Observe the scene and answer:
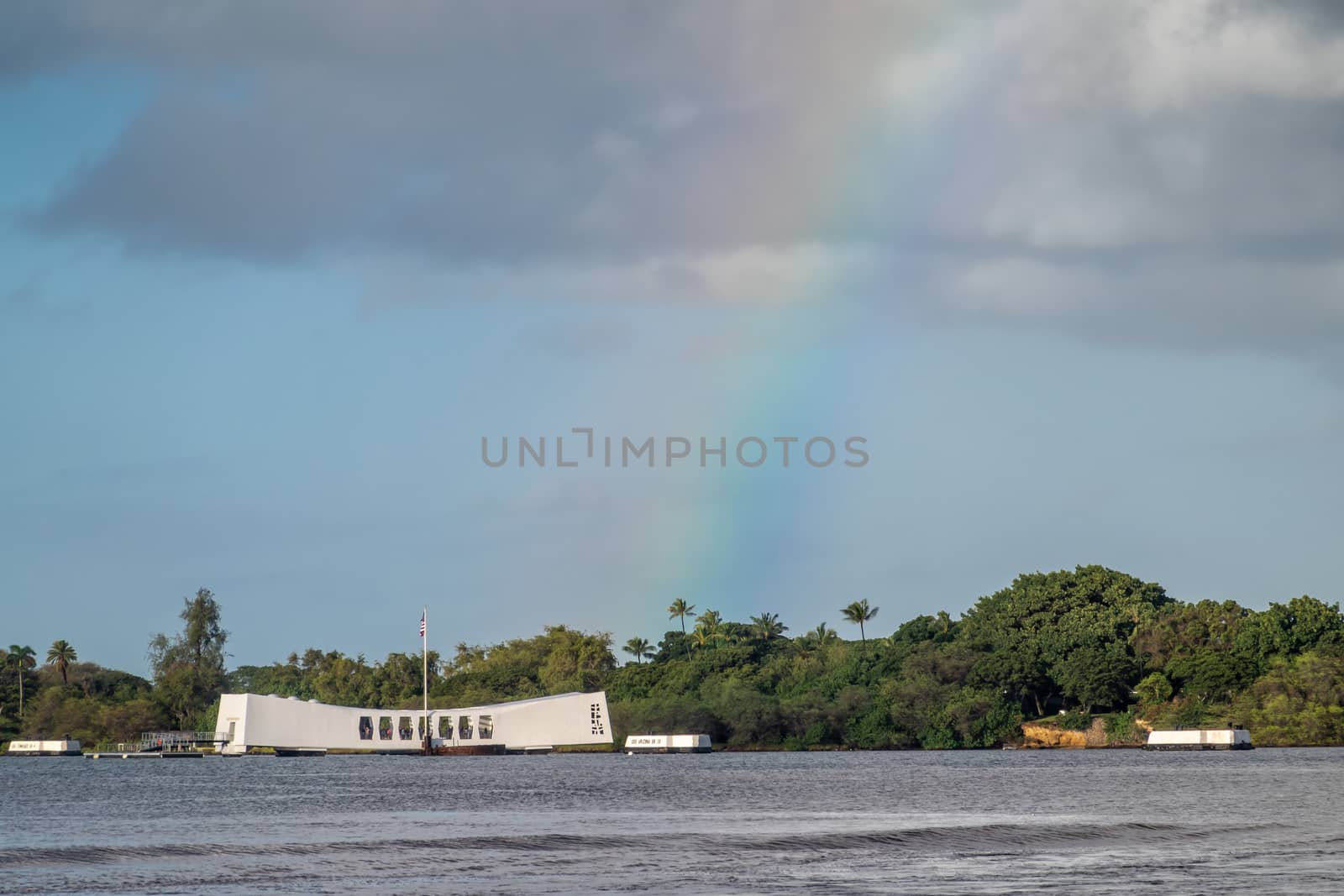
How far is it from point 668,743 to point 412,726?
22.1 m

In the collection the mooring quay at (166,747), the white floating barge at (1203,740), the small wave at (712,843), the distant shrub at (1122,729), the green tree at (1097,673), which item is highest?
the green tree at (1097,673)

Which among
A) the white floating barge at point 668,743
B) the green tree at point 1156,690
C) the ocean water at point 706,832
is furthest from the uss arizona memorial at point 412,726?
the green tree at point 1156,690

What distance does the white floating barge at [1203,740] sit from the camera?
370 feet

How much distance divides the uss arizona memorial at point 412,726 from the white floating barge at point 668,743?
4753mm

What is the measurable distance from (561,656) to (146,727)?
4183 cm

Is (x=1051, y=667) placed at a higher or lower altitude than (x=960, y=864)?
higher

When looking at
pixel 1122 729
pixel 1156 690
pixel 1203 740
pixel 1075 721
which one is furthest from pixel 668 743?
pixel 1203 740

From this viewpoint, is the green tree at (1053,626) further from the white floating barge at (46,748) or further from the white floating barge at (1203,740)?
the white floating barge at (46,748)

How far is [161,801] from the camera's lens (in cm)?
6981

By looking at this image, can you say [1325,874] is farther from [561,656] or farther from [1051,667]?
[561,656]

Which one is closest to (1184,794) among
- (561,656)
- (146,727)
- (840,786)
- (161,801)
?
(840,786)

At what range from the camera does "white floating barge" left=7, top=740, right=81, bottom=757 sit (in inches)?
5733

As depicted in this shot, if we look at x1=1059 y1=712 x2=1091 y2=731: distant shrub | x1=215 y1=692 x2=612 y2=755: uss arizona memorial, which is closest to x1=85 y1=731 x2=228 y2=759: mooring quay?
x1=215 y1=692 x2=612 y2=755: uss arizona memorial

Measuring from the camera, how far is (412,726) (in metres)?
132
